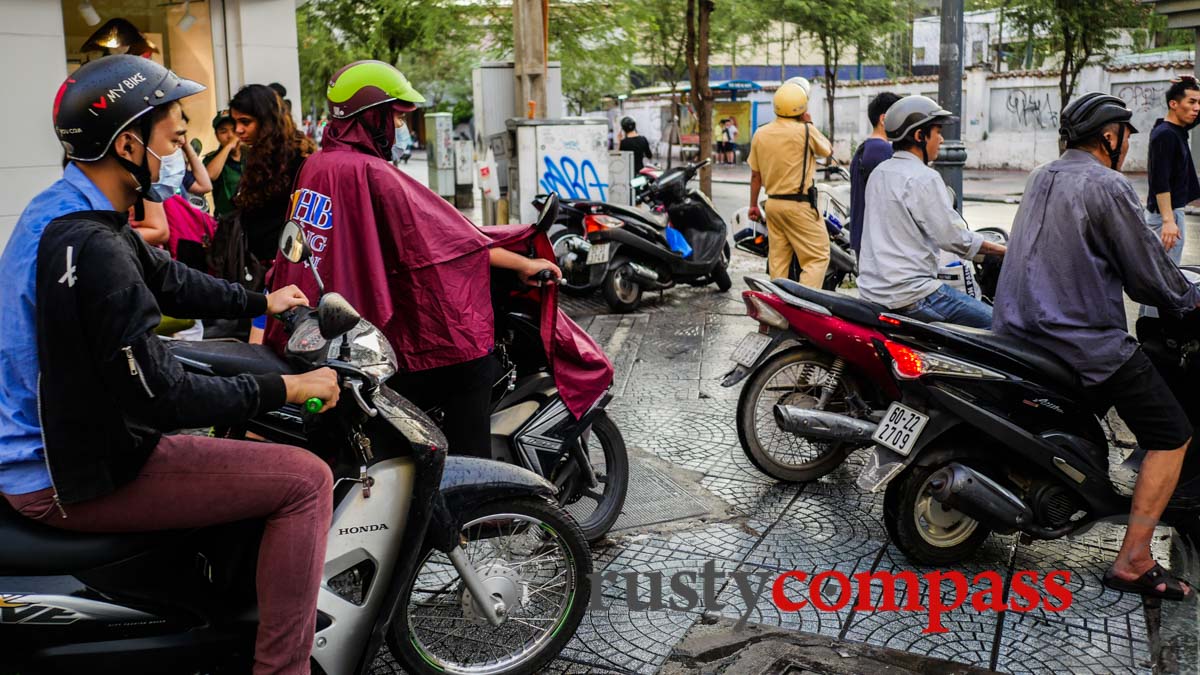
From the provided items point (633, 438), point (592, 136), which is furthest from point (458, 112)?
point (633, 438)

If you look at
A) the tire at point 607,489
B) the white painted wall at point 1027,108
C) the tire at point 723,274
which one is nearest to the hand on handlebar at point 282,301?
the tire at point 607,489

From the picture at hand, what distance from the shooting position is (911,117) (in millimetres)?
4949

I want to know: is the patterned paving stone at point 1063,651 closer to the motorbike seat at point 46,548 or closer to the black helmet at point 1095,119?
the black helmet at point 1095,119

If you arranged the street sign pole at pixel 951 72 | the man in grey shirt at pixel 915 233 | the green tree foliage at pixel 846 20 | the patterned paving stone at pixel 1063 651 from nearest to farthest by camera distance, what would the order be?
the patterned paving stone at pixel 1063 651
the man in grey shirt at pixel 915 233
the street sign pole at pixel 951 72
the green tree foliage at pixel 846 20

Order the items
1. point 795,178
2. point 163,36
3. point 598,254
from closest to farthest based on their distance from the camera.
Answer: point 795,178
point 598,254
point 163,36

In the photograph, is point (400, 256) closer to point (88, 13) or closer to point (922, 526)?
point (922, 526)

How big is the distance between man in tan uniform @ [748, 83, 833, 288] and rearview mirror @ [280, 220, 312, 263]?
5.11 metres

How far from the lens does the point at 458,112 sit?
58031 millimetres

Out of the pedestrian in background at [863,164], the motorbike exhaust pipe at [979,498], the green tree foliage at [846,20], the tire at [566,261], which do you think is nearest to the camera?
the motorbike exhaust pipe at [979,498]

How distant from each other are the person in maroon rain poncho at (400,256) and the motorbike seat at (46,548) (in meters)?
1.27

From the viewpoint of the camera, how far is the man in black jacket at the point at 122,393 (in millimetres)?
2357

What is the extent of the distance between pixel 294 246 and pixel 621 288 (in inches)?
261

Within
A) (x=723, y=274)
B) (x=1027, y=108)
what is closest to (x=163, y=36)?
(x=723, y=274)

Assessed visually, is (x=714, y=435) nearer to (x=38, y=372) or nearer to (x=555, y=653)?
(x=555, y=653)
